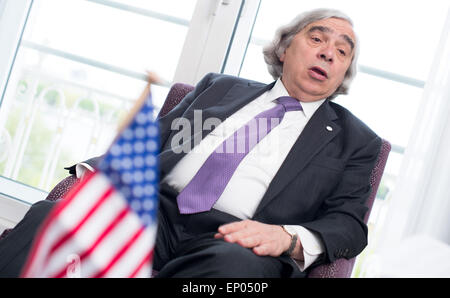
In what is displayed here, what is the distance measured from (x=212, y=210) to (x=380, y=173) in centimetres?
67

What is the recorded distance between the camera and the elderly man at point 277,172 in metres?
1.36

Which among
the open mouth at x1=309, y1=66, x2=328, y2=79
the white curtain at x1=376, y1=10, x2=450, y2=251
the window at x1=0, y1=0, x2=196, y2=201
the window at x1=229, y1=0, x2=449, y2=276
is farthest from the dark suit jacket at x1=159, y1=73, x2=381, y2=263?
the window at x1=0, y1=0, x2=196, y2=201

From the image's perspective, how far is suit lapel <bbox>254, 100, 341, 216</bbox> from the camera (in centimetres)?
158

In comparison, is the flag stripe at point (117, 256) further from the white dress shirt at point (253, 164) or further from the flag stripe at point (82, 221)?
the white dress shirt at point (253, 164)

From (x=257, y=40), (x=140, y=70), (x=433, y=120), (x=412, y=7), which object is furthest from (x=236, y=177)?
(x=140, y=70)

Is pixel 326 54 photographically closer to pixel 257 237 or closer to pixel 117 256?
pixel 257 237

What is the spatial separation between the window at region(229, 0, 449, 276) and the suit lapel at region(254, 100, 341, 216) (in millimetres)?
854

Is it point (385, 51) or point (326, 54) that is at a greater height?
point (385, 51)

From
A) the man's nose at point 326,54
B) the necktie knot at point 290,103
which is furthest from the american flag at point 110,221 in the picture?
the man's nose at point 326,54

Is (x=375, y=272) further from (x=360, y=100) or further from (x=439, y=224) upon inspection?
(x=360, y=100)

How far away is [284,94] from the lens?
189cm

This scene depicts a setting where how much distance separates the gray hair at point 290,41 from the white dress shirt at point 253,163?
0.62 feet

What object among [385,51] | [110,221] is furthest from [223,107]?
[385,51]

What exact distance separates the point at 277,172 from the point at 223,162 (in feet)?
0.60
